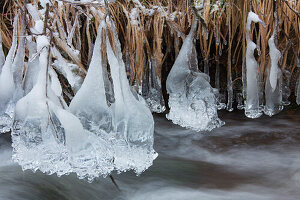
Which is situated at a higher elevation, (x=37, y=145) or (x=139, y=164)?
(x=37, y=145)

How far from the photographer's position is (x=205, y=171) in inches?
96.0

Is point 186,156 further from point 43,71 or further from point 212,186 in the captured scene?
point 43,71

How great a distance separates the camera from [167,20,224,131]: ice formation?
88.5 inches

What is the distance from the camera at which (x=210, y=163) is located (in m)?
2.58

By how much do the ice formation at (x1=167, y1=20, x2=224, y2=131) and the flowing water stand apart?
380 millimetres

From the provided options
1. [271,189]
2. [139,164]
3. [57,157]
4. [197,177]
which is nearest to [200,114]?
[197,177]

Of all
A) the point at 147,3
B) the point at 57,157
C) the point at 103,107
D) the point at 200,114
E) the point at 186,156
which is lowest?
the point at 186,156

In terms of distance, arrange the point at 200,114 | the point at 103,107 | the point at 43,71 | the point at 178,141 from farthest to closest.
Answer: the point at 178,141 < the point at 200,114 < the point at 103,107 < the point at 43,71

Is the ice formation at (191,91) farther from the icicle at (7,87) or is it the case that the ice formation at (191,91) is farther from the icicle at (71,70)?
the icicle at (7,87)

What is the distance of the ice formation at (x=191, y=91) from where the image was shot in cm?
225

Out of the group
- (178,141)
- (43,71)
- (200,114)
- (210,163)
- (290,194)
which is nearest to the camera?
(43,71)

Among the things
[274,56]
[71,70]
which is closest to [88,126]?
[71,70]

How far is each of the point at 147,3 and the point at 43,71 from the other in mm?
Result: 1628

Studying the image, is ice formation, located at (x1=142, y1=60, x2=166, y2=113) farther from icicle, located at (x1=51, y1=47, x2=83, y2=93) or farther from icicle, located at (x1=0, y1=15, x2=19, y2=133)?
icicle, located at (x1=0, y1=15, x2=19, y2=133)
